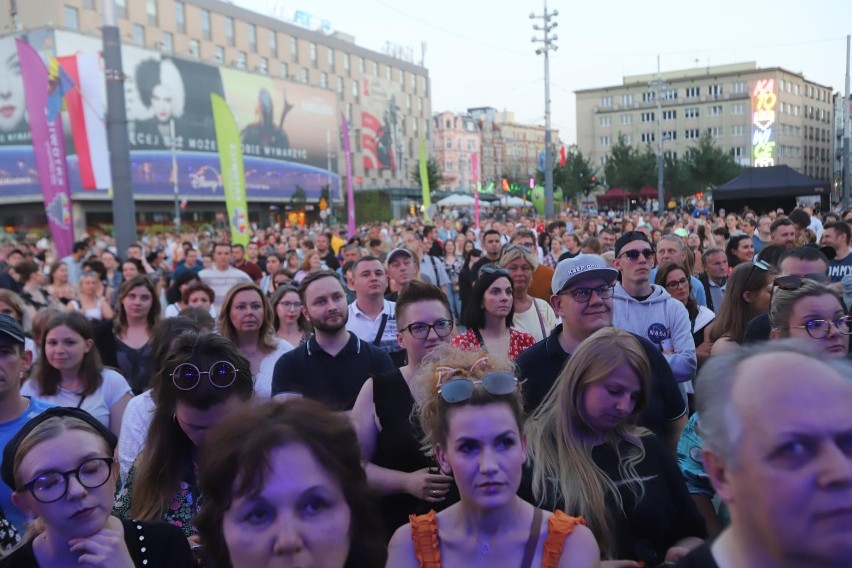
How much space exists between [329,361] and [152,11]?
195ft

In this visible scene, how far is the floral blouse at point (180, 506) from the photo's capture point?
2.69 m

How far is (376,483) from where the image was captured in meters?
3.06

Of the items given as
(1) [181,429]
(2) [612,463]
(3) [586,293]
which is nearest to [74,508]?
(1) [181,429]

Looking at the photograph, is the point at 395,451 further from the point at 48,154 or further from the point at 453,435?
the point at 48,154

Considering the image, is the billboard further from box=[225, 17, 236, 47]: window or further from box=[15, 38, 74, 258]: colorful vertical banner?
box=[15, 38, 74, 258]: colorful vertical banner

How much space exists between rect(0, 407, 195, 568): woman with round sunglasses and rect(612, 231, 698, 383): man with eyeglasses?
329cm

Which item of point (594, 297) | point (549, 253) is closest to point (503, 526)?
point (594, 297)

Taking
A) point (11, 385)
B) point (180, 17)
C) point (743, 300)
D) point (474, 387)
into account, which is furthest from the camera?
point (180, 17)

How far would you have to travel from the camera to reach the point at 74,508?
2.01 meters

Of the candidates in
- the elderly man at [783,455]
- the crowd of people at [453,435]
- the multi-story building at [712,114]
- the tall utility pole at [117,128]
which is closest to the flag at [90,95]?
the tall utility pole at [117,128]

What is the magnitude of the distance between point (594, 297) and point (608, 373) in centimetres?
108

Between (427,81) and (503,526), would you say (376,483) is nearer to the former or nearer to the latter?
(503,526)

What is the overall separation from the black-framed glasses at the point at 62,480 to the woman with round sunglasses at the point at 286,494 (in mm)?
488

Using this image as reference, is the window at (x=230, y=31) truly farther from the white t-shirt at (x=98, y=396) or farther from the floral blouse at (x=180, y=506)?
the floral blouse at (x=180, y=506)
